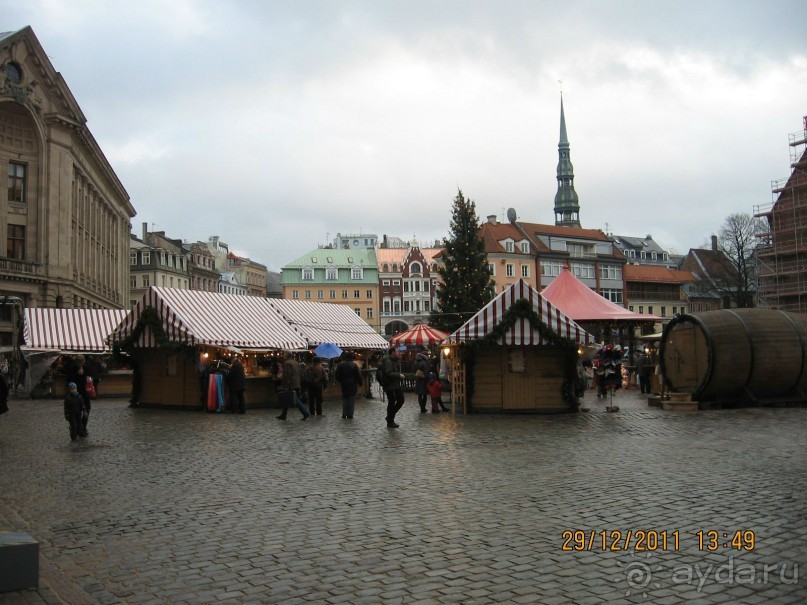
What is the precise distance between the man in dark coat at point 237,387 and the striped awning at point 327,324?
19.3 ft

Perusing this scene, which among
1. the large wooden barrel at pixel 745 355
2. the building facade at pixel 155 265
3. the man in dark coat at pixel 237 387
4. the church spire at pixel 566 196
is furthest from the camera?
the church spire at pixel 566 196

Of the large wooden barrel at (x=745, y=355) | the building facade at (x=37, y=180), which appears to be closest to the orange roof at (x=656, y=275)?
the building facade at (x=37, y=180)

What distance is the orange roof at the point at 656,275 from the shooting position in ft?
324

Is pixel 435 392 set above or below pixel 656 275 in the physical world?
below

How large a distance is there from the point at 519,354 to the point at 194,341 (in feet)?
31.5

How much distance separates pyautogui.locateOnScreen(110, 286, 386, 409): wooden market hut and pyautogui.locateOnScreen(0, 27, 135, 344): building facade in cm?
2118

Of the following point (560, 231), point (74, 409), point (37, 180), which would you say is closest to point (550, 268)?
point (560, 231)

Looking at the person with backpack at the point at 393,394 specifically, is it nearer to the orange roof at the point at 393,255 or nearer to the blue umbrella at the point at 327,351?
the blue umbrella at the point at 327,351

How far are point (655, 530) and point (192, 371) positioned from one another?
64.8 feet

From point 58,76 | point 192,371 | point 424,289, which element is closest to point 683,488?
point 192,371

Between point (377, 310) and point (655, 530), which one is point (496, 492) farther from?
point (377, 310)

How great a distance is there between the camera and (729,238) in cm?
6812

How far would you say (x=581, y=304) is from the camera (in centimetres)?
3791

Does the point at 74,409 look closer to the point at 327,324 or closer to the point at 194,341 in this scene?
the point at 194,341
